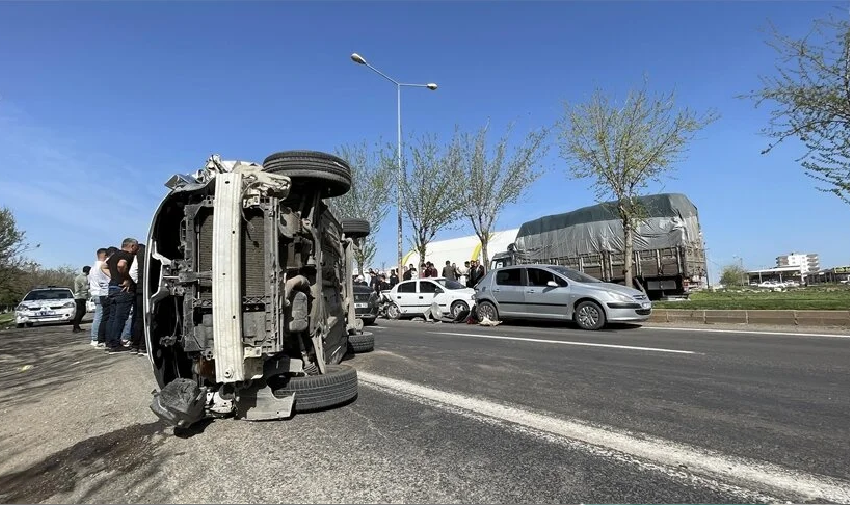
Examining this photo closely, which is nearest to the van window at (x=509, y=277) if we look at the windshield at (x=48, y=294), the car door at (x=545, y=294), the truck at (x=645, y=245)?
the car door at (x=545, y=294)

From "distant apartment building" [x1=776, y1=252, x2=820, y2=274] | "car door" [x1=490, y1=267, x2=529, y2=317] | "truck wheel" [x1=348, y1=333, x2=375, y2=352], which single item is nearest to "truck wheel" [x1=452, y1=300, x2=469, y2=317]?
"car door" [x1=490, y1=267, x2=529, y2=317]

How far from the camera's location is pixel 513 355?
275 inches

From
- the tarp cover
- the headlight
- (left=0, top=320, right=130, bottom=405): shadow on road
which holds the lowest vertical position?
(left=0, top=320, right=130, bottom=405): shadow on road

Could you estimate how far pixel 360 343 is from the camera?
7.10 meters

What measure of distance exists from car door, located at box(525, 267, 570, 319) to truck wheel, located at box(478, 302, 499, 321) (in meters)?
1.04

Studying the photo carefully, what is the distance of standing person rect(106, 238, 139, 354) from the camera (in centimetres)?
803

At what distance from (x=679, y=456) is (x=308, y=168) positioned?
11.9 feet

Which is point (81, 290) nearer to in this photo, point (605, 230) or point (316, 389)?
point (316, 389)

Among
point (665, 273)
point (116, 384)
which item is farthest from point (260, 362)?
point (665, 273)

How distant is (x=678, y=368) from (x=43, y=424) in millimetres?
6636

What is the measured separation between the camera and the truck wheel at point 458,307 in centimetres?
1535

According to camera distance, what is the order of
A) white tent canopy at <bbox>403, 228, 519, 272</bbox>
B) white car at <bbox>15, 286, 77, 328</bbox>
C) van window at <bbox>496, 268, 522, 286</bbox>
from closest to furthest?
1. van window at <bbox>496, 268, 522, 286</bbox>
2. white car at <bbox>15, 286, 77, 328</bbox>
3. white tent canopy at <bbox>403, 228, 519, 272</bbox>

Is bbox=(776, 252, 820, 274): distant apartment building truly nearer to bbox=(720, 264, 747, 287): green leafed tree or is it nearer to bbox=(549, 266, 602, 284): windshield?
bbox=(720, 264, 747, 287): green leafed tree

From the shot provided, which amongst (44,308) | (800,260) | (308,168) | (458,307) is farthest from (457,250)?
(800,260)
